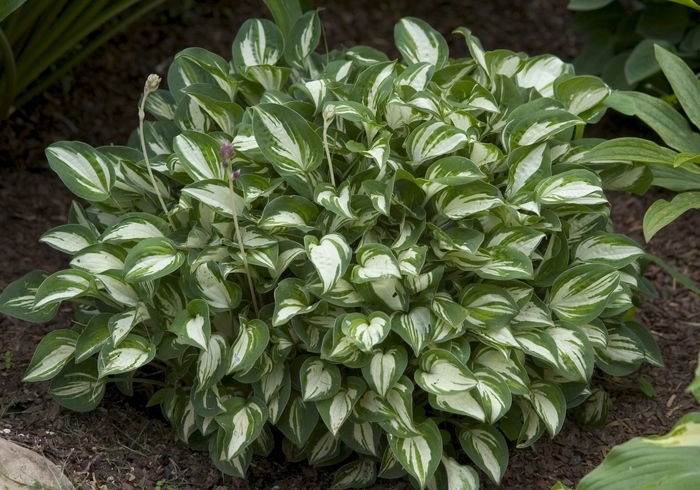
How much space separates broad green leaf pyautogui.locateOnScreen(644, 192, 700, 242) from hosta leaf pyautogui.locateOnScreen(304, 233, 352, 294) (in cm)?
76

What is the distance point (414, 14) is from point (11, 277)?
Result: 7.03ft

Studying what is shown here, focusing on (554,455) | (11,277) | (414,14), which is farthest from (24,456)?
(414,14)

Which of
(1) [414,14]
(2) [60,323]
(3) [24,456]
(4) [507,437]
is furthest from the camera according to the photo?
(1) [414,14]

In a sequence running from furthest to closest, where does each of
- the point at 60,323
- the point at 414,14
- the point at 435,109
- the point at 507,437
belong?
the point at 414,14 < the point at 60,323 < the point at 507,437 < the point at 435,109

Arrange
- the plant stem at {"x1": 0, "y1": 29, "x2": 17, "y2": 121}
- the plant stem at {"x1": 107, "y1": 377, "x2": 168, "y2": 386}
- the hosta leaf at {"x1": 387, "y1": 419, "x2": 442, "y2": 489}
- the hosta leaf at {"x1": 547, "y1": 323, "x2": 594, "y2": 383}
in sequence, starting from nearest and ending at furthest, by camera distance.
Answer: the hosta leaf at {"x1": 387, "y1": 419, "x2": 442, "y2": 489}, the hosta leaf at {"x1": 547, "y1": 323, "x2": 594, "y2": 383}, the plant stem at {"x1": 107, "y1": 377, "x2": 168, "y2": 386}, the plant stem at {"x1": 0, "y1": 29, "x2": 17, "y2": 121}

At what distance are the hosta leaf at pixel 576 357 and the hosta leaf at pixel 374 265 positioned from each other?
45 cm

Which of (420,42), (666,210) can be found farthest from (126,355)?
(666,210)

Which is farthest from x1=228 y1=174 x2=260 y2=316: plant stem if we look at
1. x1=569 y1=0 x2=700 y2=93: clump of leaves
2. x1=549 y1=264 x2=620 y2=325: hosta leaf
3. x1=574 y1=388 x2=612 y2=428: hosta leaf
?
x1=569 y1=0 x2=700 y2=93: clump of leaves

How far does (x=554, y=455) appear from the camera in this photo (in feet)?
6.77

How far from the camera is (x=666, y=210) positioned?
198 cm

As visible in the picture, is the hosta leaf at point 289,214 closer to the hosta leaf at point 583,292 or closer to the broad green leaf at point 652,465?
the hosta leaf at point 583,292

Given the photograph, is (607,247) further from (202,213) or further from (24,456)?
(24,456)

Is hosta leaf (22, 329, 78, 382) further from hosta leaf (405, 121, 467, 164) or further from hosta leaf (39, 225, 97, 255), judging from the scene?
hosta leaf (405, 121, 467, 164)

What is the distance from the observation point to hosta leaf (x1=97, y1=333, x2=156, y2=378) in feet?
5.64
